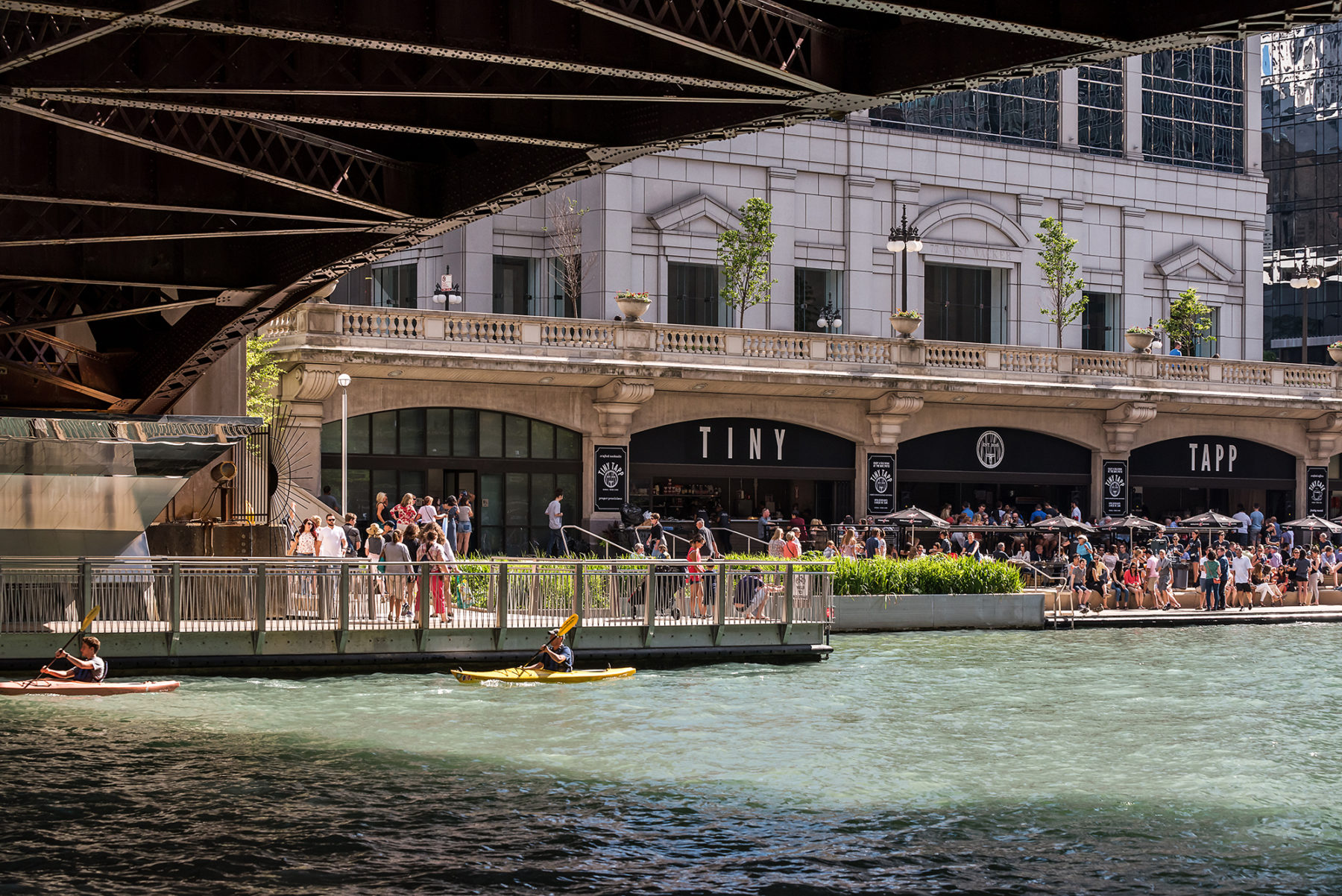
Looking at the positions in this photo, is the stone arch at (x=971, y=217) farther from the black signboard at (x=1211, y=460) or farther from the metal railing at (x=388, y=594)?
the metal railing at (x=388, y=594)

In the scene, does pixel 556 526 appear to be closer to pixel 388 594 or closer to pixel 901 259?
pixel 388 594

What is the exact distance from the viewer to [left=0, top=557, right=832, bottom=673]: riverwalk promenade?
84.4 ft

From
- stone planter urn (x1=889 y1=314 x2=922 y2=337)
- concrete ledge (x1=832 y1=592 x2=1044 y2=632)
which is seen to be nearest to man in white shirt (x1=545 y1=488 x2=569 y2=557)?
concrete ledge (x1=832 y1=592 x2=1044 y2=632)

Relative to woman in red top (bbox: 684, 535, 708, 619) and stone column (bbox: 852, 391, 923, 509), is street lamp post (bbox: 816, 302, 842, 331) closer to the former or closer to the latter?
stone column (bbox: 852, 391, 923, 509)

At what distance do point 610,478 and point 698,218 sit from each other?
416 inches

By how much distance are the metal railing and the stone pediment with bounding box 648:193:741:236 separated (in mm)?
20981

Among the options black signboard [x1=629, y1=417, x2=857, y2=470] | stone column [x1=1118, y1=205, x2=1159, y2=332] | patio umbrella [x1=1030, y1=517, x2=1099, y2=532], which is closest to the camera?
patio umbrella [x1=1030, y1=517, x2=1099, y2=532]

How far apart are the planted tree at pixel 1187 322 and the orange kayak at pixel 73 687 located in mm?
41442

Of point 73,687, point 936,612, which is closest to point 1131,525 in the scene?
point 936,612

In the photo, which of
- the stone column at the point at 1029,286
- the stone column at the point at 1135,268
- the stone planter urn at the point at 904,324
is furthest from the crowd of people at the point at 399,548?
the stone column at the point at 1135,268

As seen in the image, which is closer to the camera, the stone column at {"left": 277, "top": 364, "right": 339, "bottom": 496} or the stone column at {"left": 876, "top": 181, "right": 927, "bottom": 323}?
the stone column at {"left": 277, "top": 364, "right": 339, "bottom": 496}

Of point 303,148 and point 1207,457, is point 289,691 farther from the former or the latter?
point 1207,457

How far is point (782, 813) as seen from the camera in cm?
1809

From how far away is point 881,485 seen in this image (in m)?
48.8
